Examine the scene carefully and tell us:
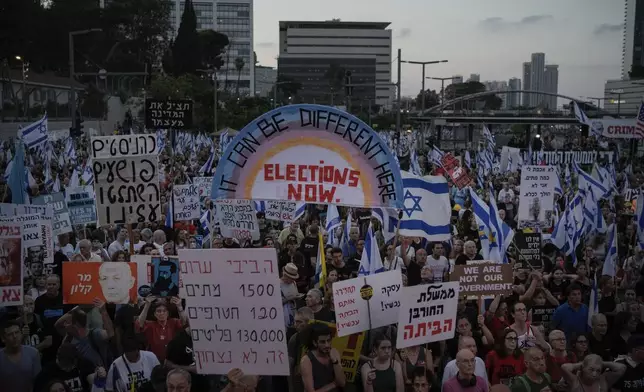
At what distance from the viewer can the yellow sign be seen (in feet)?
23.1

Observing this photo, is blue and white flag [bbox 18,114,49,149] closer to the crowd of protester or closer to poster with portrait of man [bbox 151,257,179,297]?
the crowd of protester

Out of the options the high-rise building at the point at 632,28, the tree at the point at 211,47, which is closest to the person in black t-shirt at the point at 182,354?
the tree at the point at 211,47

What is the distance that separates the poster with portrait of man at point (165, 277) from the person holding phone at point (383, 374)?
2.91m

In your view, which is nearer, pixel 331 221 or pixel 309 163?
pixel 309 163

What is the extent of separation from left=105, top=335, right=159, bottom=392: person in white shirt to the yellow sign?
4.70 ft

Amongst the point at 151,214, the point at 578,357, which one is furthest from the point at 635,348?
the point at 151,214

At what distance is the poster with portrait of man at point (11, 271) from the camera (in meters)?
8.03

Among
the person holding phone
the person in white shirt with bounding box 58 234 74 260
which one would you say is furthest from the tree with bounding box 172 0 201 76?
the person holding phone

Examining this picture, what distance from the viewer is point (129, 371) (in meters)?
6.70

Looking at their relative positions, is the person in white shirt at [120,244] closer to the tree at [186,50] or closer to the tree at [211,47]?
the tree at [186,50]

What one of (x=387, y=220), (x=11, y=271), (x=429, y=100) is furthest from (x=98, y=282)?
(x=429, y=100)

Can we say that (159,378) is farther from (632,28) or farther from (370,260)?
(632,28)

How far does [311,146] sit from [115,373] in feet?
7.98

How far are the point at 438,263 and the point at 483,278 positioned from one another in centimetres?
280
